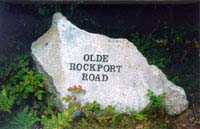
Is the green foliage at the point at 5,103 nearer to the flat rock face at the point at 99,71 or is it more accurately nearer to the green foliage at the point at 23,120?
the green foliage at the point at 23,120

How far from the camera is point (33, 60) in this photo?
187 inches

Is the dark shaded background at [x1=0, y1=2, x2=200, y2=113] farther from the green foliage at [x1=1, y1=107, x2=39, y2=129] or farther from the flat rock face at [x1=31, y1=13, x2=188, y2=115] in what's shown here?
the green foliage at [x1=1, y1=107, x2=39, y2=129]

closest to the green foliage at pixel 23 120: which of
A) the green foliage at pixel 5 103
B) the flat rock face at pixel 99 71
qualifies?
the green foliage at pixel 5 103

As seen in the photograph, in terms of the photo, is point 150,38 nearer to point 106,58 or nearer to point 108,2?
point 108,2

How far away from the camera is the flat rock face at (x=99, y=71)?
14.8 feet

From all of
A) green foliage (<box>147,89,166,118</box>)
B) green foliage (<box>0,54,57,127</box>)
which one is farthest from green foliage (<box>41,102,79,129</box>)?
→ green foliage (<box>147,89,166,118</box>)

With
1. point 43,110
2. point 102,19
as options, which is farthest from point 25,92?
point 102,19

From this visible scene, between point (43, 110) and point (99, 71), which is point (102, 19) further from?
point (43, 110)

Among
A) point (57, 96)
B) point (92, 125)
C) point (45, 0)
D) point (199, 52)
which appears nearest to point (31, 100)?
point (57, 96)

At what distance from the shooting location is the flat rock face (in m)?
4.50

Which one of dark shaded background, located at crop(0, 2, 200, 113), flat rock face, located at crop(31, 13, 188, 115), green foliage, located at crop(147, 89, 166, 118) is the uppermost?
dark shaded background, located at crop(0, 2, 200, 113)

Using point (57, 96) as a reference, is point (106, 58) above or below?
above

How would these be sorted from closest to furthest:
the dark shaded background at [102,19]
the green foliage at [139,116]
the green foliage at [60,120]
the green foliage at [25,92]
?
1. the green foliage at [60,120]
2. the green foliage at [139,116]
3. the green foliage at [25,92]
4. the dark shaded background at [102,19]

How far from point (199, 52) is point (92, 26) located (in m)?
1.10
